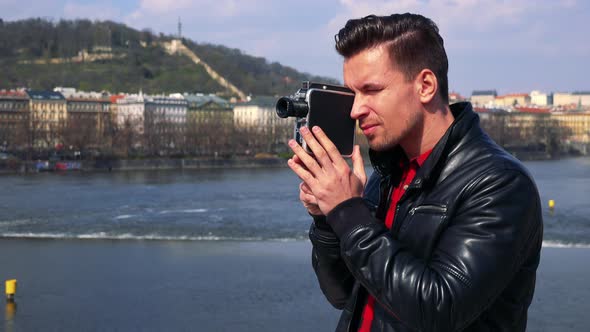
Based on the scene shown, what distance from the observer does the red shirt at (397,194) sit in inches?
56.9

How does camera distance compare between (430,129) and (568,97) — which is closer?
(430,129)

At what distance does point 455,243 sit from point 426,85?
28 centimetres

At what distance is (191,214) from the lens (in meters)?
21.6

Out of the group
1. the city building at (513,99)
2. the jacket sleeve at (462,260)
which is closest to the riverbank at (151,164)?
the jacket sleeve at (462,260)

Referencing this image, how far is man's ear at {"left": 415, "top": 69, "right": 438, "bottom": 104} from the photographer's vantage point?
53.2 inches

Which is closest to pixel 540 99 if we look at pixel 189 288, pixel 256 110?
pixel 256 110

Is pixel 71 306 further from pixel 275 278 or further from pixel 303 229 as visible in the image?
pixel 303 229

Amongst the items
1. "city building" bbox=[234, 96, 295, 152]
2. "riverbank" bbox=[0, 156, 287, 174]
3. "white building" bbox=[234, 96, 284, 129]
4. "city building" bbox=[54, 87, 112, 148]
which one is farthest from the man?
"white building" bbox=[234, 96, 284, 129]

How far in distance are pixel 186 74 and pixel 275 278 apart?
327 ft

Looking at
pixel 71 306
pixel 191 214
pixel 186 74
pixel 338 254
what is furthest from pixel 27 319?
pixel 186 74

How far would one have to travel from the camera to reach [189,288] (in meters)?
11.4

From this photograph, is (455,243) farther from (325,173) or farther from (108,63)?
(108,63)

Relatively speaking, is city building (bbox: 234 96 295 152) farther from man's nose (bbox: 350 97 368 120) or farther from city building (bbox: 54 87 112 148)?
man's nose (bbox: 350 97 368 120)

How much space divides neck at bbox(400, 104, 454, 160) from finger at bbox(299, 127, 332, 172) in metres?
0.18
